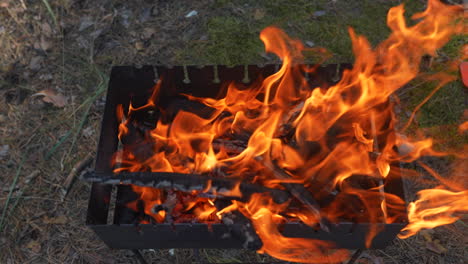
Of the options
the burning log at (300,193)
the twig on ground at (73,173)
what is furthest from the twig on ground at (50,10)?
the burning log at (300,193)

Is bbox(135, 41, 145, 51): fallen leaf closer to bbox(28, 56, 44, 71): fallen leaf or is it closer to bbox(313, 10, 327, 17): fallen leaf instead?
bbox(28, 56, 44, 71): fallen leaf

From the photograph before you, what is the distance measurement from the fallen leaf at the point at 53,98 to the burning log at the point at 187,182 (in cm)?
226

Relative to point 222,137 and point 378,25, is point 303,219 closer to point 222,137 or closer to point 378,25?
point 222,137

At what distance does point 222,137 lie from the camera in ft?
10.5

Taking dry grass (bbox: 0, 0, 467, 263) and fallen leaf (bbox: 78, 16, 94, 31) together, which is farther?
fallen leaf (bbox: 78, 16, 94, 31)

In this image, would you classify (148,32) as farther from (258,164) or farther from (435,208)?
(435,208)

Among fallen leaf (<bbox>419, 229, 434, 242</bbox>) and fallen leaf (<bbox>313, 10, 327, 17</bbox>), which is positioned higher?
fallen leaf (<bbox>313, 10, 327, 17</bbox>)

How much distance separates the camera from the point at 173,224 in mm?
2480

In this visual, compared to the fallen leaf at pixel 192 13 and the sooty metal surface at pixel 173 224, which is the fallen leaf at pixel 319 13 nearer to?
the fallen leaf at pixel 192 13

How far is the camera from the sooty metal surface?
254 centimetres

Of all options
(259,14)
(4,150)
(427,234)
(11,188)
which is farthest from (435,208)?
(4,150)

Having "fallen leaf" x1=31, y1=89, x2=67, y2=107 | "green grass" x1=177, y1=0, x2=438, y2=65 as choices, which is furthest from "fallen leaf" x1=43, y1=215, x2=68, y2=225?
"green grass" x1=177, y1=0, x2=438, y2=65

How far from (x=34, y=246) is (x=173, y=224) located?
6.18 feet

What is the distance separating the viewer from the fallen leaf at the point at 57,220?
367 centimetres
